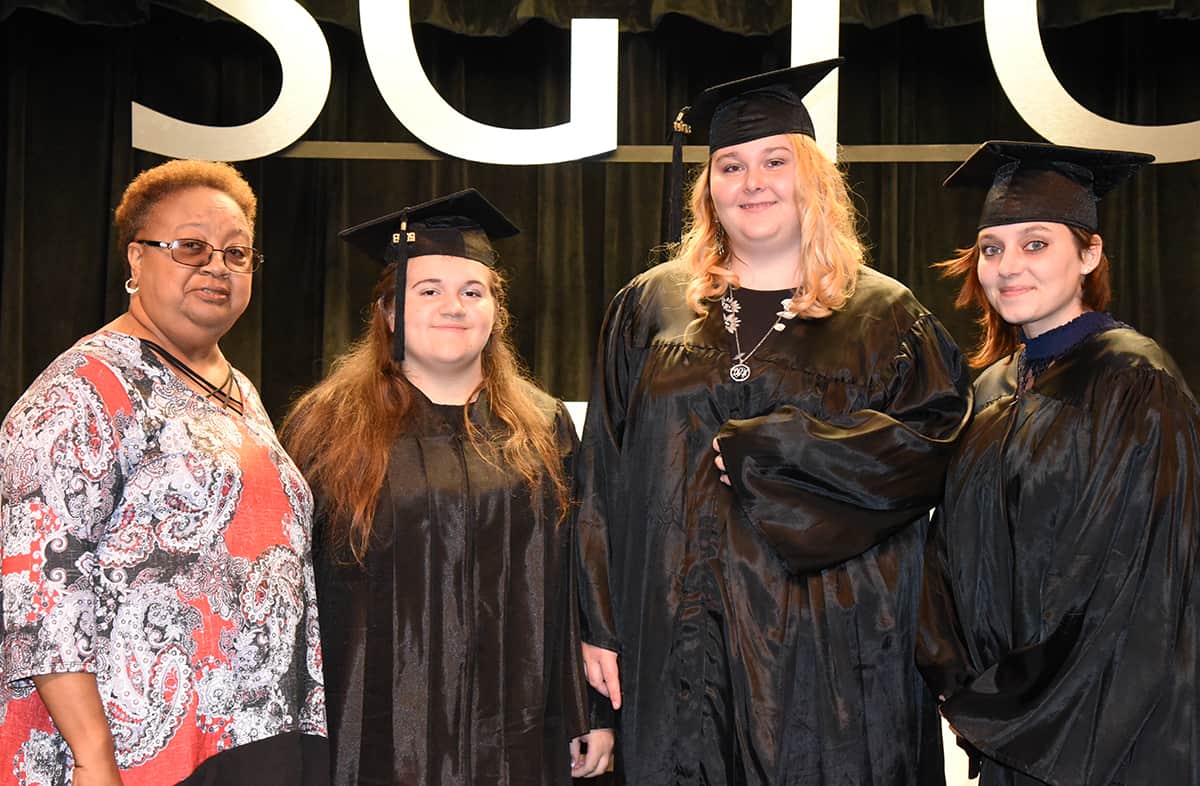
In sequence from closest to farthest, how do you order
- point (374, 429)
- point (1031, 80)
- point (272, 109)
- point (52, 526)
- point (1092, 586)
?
point (52, 526) < point (1092, 586) < point (374, 429) < point (1031, 80) < point (272, 109)

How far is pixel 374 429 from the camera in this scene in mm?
2811

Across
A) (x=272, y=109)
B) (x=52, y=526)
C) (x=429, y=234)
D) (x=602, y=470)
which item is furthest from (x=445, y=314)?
(x=272, y=109)

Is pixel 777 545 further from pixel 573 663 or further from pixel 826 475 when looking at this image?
pixel 573 663

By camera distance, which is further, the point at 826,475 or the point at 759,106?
the point at 759,106

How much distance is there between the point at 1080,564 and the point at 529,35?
11.4 ft

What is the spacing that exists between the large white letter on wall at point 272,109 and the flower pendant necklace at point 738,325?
7.87ft

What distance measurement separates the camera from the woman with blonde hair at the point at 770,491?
106 inches

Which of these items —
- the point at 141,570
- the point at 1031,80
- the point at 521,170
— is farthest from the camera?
the point at 521,170

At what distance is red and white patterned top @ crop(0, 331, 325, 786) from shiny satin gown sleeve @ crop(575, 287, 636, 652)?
26.1 inches

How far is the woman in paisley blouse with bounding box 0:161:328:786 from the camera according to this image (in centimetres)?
221

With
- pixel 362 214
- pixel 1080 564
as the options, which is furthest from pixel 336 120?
pixel 1080 564

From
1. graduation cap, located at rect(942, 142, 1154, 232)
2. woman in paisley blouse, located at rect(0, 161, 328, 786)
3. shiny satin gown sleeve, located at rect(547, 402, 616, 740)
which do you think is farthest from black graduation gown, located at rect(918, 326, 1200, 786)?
woman in paisley blouse, located at rect(0, 161, 328, 786)

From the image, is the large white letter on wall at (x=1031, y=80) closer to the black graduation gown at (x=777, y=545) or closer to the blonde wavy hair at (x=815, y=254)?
the blonde wavy hair at (x=815, y=254)

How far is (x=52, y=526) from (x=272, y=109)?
282cm
